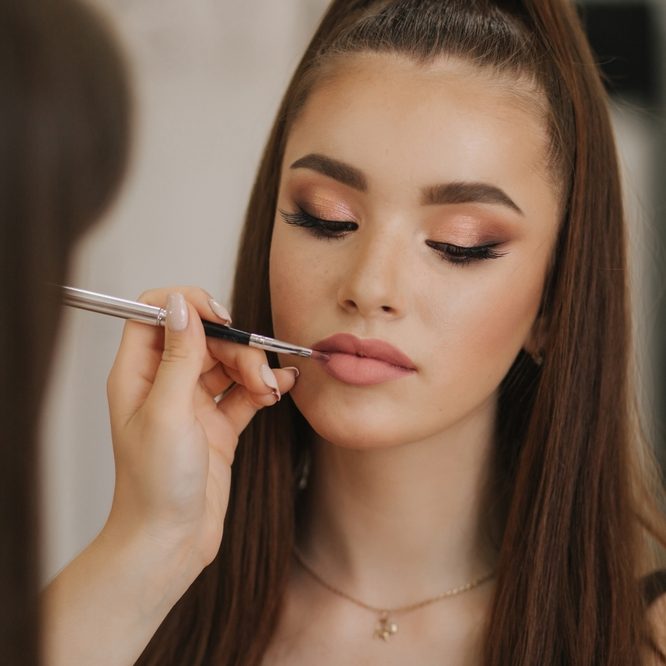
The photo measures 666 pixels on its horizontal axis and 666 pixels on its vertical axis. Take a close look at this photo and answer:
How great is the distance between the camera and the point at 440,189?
90 cm

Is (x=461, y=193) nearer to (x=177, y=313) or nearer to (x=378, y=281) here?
(x=378, y=281)

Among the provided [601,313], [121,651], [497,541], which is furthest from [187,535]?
[601,313]

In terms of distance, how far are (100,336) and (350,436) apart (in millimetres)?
619

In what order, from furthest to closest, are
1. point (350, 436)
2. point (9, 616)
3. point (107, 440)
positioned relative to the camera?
point (107, 440) < point (350, 436) < point (9, 616)

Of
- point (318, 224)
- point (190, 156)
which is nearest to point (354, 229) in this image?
point (318, 224)

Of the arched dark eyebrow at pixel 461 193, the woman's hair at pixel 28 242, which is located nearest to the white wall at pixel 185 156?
the arched dark eyebrow at pixel 461 193

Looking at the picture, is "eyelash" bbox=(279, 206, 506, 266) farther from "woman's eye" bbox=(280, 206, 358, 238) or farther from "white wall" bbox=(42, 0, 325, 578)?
"white wall" bbox=(42, 0, 325, 578)

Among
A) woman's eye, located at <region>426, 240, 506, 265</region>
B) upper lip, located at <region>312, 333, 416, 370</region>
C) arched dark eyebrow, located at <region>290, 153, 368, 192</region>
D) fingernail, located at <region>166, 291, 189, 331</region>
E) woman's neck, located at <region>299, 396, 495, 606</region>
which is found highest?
arched dark eyebrow, located at <region>290, 153, 368, 192</region>

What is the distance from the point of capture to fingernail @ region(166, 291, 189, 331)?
0.85 metres

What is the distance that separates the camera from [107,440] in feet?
4.82

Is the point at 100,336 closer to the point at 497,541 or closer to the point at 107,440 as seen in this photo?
the point at 107,440

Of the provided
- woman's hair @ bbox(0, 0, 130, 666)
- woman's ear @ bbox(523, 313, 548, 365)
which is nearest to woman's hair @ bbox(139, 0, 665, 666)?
woman's ear @ bbox(523, 313, 548, 365)

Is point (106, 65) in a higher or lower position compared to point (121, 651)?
higher

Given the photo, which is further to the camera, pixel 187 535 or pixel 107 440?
pixel 107 440
